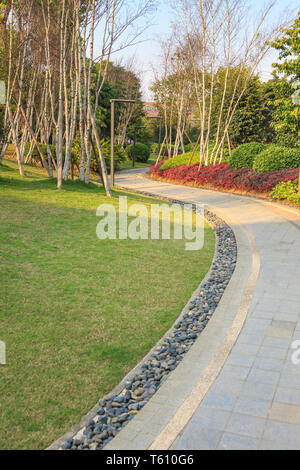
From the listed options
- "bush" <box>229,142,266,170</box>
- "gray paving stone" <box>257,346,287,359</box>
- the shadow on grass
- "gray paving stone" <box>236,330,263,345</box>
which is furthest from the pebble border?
"bush" <box>229,142,266,170</box>

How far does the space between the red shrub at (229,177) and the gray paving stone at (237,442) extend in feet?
46.2

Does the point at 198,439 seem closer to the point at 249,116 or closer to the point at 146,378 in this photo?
the point at 146,378

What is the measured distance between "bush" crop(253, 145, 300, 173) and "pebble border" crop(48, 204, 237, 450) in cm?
1182

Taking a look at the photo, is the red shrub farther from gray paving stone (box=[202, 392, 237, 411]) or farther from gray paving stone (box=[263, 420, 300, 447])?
gray paving stone (box=[263, 420, 300, 447])

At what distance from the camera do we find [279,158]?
57.9 ft

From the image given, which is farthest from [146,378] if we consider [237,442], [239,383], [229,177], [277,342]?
[229,177]

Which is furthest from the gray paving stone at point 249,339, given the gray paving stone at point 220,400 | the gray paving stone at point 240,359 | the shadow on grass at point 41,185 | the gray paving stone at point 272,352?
the shadow on grass at point 41,185

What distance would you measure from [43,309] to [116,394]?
2010 millimetres

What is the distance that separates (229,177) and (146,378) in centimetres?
1653

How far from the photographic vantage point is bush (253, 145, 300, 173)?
1753 cm

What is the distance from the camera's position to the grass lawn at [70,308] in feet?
12.2

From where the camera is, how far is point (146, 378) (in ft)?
13.7

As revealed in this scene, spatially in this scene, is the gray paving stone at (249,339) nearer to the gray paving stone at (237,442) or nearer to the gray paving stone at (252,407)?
the gray paving stone at (252,407)
